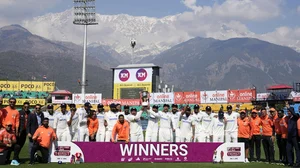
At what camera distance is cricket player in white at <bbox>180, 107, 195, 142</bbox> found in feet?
51.6

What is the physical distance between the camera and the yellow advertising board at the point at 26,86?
75.4m

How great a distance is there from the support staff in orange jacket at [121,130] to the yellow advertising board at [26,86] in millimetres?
65981

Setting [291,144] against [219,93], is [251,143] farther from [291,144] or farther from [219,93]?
[219,93]

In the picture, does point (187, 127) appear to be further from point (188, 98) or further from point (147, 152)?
point (188, 98)

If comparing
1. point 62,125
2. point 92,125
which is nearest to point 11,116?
point 62,125

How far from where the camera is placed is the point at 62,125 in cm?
1531

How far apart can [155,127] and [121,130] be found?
61.2 inches

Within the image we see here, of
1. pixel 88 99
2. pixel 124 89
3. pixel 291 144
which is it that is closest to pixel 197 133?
pixel 291 144

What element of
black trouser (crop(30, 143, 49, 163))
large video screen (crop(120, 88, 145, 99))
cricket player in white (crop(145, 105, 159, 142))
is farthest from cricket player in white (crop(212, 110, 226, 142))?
large video screen (crop(120, 88, 145, 99))

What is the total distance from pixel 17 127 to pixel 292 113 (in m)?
10.2

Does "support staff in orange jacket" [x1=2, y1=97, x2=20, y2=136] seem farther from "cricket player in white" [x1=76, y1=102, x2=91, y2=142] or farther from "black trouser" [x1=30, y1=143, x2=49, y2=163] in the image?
"cricket player in white" [x1=76, y1=102, x2=91, y2=142]

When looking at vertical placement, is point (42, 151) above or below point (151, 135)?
below

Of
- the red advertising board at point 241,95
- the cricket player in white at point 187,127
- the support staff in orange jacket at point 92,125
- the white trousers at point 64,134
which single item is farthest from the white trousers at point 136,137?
the red advertising board at point 241,95

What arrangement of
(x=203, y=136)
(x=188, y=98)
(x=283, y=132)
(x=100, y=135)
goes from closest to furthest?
1. (x=283, y=132)
2. (x=100, y=135)
3. (x=203, y=136)
4. (x=188, y=98)
